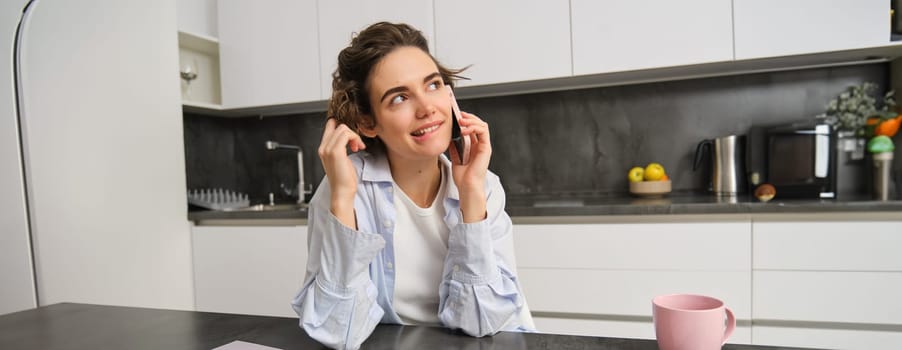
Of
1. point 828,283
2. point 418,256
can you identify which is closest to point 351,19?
point 418,256

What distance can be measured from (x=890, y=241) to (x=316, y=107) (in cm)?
256

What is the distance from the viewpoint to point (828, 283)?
177 centimetres

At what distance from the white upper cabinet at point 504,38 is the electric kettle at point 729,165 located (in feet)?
2.54

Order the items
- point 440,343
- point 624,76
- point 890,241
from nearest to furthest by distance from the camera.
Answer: point 440,343
point 890,241
point 624,76

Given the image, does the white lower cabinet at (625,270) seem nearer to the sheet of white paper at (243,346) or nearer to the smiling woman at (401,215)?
the smiling woman at (401,215)

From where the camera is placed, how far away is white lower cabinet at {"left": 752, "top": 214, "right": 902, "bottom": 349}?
172 centimetres

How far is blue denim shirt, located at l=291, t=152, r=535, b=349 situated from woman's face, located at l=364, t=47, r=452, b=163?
13cm

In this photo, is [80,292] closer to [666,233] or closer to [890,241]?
[666,233]

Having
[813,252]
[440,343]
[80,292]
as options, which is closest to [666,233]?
[813,252]

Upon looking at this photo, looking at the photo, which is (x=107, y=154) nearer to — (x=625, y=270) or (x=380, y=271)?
(x=380, y=271)

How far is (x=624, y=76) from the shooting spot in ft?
7.69

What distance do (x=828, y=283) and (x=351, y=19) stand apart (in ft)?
7.28

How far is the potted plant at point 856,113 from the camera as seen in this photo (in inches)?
83.3

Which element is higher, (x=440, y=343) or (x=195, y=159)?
(x=195, y=159)
